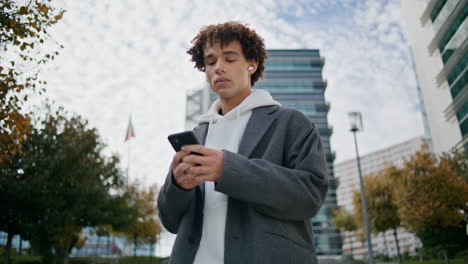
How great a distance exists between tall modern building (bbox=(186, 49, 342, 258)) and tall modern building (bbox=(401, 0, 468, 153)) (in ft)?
104

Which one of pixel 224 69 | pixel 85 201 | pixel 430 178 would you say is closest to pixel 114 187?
pixel 85 201

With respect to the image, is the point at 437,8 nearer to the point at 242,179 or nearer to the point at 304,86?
the point at 304,86

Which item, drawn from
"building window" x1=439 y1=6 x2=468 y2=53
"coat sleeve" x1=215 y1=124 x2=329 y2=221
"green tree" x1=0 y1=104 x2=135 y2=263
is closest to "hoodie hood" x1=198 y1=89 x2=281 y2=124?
"coat sleeve" x1=215 y1=124 x2=329 y2=221

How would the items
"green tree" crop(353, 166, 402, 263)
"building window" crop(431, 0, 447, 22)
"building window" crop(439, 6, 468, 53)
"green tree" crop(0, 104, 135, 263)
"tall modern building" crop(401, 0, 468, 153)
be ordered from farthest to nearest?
"building window" crop(431, 0, 447, 22), "tall modern building" crop(401, 0, 468, 153), "building window" crop(439, 6, 468, 53), "green tree" crop(353, 166, 402, 263), "green tree" crop(0, 104, 135, 263)

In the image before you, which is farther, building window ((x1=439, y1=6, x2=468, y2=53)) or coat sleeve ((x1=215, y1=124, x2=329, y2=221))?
building window ((x1=439, y1=6, x2=468, y2=53))

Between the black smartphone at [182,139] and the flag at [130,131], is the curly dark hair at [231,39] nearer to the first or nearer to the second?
the black smartphone at [182,139]

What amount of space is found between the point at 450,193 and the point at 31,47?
1963cm

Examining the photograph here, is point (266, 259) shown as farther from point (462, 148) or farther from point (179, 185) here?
point (462, 148)

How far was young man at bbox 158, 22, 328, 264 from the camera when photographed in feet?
4.52

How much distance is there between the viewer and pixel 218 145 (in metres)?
1.87

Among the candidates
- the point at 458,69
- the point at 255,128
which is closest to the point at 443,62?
the point at 458,69

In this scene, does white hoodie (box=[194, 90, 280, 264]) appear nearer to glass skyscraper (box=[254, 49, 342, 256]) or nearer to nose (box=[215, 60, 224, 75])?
nose (box=[215, 60, 224, 75])

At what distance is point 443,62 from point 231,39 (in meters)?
43.4

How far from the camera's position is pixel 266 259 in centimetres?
136
